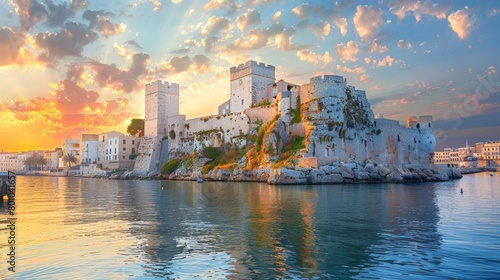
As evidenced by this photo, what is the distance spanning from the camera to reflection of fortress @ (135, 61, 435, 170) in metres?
43.2

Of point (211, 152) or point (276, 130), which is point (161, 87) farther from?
point (276, 130)

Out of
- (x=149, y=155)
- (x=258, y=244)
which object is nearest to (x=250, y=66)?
(x=149, y=155)

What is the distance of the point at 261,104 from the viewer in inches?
2074

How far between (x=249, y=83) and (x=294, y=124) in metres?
15.0

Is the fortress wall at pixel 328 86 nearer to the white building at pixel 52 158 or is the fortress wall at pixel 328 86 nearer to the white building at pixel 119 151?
the white building at pixel 119 151

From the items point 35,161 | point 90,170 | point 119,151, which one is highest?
point 119,151

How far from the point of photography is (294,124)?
45094 mm

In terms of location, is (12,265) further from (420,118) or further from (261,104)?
(420,118)

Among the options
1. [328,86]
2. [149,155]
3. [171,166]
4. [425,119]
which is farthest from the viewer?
[149,155]

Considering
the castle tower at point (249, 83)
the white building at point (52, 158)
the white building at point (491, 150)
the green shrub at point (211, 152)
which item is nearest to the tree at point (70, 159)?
the white building at point (52, 158)

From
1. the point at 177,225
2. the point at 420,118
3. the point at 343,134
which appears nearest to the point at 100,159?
the point at 343,134

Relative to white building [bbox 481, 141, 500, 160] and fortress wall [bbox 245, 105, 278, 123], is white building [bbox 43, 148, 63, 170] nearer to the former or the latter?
fortress wall [bbox 245, 105, 278, 123]

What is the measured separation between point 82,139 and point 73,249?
80233 mm

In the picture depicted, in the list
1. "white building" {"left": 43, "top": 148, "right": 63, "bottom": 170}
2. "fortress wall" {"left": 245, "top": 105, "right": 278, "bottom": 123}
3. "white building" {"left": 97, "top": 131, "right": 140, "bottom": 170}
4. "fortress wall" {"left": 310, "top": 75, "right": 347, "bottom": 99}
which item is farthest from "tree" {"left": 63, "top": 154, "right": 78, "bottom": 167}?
"fortress wall" {"left": 310, "top": 75, "right": 347, "bottom": 99}
